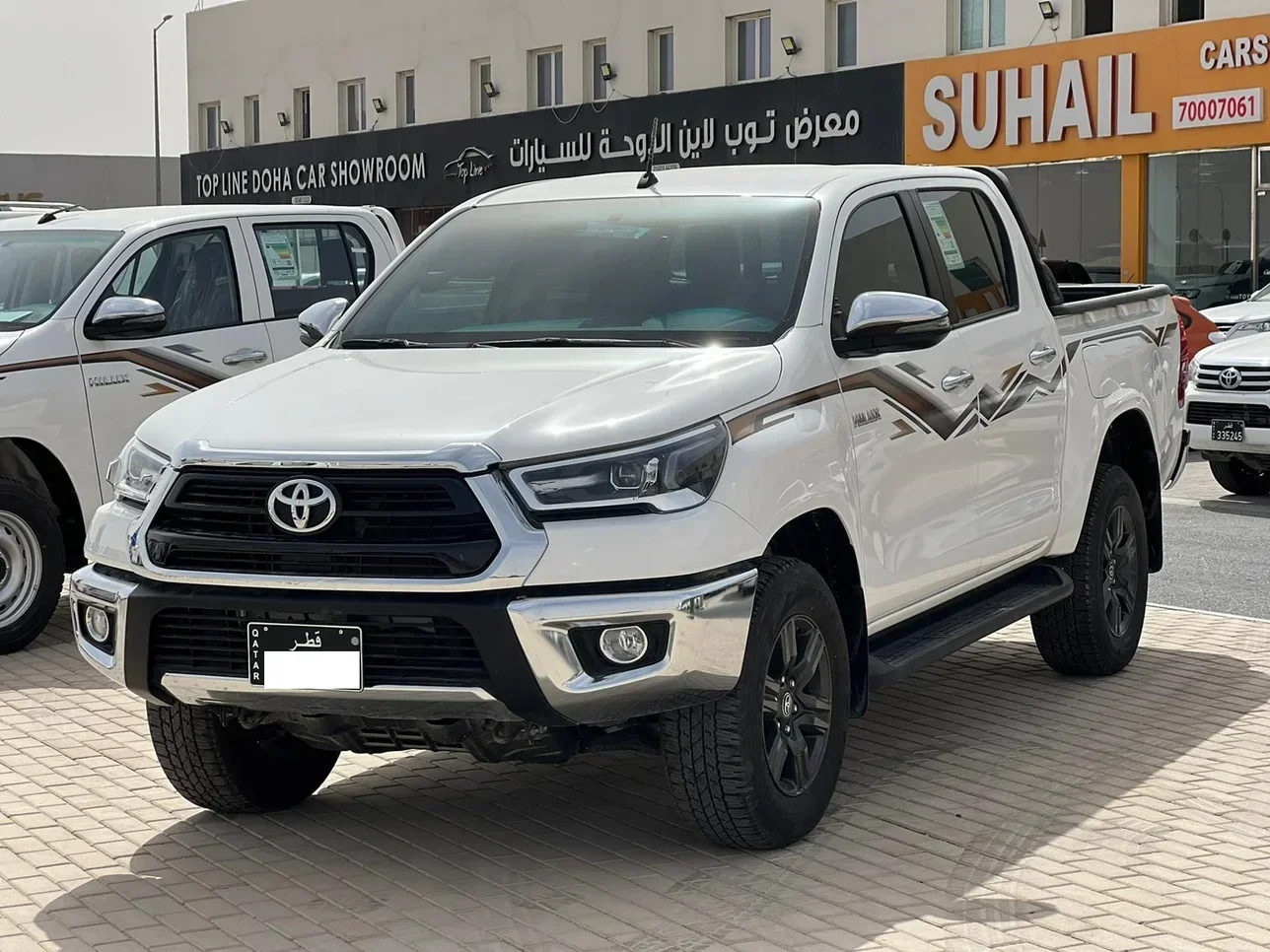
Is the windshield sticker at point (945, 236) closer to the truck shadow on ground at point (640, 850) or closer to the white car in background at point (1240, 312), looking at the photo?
the truck shadow on ground at point (640, 850)

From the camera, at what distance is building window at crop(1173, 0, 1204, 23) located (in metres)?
27.1

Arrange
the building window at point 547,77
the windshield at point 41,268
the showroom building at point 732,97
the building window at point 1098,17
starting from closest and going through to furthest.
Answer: the windshield at point 41,268, the showroom building at point 732,97, the building window at point 1098,17, the building window at point 547,77

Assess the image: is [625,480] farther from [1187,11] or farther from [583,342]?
[1187,11]

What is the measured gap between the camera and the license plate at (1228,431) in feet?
45.5

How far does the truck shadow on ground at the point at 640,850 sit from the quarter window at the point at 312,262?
3.82 m

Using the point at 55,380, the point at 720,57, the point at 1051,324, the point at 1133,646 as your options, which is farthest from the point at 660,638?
the point at 720,57

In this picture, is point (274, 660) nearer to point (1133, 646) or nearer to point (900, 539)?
point (900, 539)

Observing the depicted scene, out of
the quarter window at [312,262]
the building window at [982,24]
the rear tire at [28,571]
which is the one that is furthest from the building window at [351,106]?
the rear tire at [28,571]

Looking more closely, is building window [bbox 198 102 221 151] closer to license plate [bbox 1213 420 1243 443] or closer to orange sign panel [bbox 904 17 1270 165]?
→ orange sign panel [bbox 904 17 1270 165]

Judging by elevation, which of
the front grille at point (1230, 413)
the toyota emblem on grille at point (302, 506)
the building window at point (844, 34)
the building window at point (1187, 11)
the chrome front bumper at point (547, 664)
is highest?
the building window at point (844, 34)

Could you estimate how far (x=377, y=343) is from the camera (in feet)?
20.1

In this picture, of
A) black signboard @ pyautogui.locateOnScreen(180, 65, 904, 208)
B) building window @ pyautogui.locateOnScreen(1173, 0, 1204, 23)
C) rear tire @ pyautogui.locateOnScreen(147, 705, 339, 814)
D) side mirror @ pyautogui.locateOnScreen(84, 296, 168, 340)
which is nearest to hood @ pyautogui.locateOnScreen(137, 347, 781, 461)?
rear tire @ pyautogui.locateOnScreen(147, 705, 339, 814)

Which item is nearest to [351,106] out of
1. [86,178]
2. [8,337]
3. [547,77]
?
[547,77]

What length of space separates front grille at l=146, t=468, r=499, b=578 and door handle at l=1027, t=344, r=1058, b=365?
2.98m
